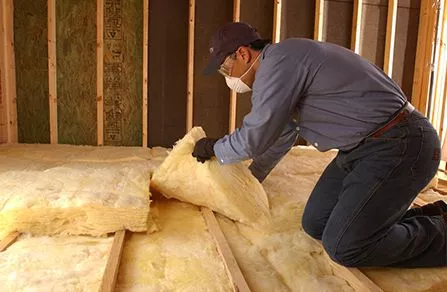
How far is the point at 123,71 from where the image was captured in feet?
15.2

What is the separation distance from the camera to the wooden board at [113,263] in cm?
153

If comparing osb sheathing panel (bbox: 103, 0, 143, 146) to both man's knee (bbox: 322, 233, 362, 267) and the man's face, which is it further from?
man's knee (bbox: 322, 233, 362, 267)

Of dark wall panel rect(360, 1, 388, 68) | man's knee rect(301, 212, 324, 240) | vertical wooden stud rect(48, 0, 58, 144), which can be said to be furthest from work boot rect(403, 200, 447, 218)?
vertical wooden stud rect(48, 0, 58, 144)

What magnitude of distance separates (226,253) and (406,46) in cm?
441

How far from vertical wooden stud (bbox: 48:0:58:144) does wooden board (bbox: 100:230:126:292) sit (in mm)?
2916

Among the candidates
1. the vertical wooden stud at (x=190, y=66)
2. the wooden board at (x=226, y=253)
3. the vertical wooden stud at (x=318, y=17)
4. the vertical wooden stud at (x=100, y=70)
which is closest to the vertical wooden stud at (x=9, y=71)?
the vertical wooden stud at (x=100, y=70)

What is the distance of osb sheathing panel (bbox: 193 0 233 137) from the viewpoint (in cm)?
467

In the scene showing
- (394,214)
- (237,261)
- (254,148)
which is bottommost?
(237,261)

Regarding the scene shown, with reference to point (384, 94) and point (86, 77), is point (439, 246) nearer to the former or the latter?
point (384, 94)

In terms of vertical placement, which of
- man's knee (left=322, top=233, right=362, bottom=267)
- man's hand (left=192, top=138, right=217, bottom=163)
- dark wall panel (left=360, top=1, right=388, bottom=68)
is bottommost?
man's knee (left=322, top=233, right=362, bottom=267)

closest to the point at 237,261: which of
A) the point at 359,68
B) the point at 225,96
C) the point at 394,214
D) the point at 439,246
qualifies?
the point at 394,214

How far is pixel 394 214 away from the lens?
173 cm

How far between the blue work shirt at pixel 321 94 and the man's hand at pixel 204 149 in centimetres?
33

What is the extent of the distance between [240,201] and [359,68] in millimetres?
986
